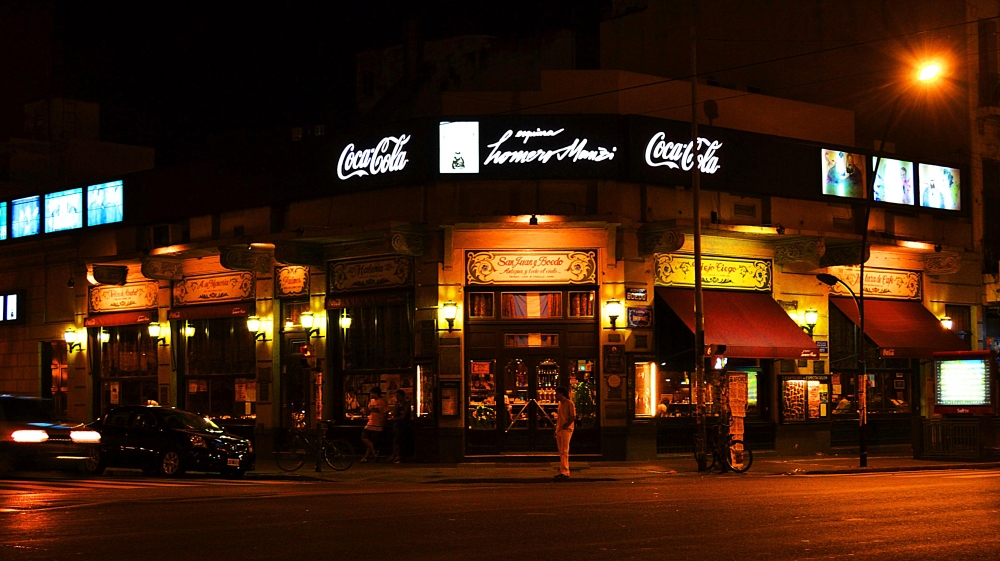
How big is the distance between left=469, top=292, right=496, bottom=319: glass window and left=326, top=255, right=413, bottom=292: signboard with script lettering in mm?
1664

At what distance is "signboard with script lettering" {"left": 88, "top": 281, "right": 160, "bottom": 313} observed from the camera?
120 feet

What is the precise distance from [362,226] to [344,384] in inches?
180

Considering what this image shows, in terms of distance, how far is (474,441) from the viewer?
29.1m

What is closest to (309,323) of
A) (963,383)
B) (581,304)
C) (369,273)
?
(369,273)

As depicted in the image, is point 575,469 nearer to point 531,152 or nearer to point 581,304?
point 581,304

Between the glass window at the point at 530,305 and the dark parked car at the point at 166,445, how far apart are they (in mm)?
6850

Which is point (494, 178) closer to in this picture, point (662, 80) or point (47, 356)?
point (662, 80)

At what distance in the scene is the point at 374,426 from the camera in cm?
2939

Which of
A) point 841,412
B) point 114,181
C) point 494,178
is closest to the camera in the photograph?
point 494,178

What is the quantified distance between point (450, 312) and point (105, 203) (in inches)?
542

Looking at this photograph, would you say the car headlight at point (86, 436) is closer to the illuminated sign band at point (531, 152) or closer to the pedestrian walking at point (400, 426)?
the pedestrian walking at point (400, 426)

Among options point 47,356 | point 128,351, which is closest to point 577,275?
point 128,351

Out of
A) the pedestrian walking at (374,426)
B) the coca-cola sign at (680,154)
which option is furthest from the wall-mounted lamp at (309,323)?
the coca-cola sign at (680,154)

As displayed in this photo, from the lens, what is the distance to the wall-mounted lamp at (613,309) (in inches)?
1128
